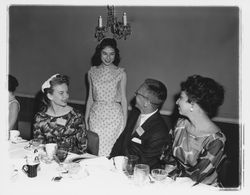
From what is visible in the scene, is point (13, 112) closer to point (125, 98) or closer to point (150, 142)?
point (125, 98)

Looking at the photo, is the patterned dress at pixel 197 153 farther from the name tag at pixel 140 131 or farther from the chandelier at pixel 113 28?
the chandelier at pixel 113 28

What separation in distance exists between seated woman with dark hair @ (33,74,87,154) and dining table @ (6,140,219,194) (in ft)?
2.38

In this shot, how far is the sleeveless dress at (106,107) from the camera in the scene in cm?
352

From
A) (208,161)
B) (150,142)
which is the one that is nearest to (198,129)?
(208,161)

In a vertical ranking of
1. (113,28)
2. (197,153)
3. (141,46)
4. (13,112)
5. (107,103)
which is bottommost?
(197,153)

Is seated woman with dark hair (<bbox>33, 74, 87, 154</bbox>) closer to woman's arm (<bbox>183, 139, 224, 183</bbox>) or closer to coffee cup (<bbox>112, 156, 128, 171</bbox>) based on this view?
coffee cup (<bbox>112, 156, 128, 171</bbox>)

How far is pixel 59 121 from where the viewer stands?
2.74 metres

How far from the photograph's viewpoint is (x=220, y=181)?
2.02 m

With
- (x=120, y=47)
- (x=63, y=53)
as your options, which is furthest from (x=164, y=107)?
(x=63, y=53)

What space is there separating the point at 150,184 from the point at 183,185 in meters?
0.21

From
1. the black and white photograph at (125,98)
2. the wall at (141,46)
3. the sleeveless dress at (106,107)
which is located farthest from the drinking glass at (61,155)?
the wall at (141,46)

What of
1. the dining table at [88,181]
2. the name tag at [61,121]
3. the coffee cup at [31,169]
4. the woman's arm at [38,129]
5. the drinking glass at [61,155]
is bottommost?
the dining table at [88,181]

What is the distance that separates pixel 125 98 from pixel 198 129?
1516mm
